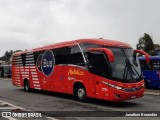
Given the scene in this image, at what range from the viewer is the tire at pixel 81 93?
658 inches

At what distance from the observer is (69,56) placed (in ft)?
59.4

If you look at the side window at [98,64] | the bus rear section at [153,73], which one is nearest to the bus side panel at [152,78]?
the bus rear section at [153,73]

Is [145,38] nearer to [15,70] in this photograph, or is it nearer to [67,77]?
[15,70]

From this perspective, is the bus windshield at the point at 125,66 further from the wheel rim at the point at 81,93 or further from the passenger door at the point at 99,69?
the wheel rim at the point at 81,93

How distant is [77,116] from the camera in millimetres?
12297

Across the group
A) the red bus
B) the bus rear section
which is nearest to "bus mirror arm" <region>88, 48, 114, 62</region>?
the red bus

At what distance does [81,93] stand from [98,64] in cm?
218

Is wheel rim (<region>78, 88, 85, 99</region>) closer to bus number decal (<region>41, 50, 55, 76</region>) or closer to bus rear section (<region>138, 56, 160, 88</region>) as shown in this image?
bus number decal (<region>41, 50, 55, 76</region>)

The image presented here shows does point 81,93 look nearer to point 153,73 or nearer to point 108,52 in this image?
point 108,52

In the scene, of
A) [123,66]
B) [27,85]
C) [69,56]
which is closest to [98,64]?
[123,66]

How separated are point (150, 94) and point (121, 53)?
6251mm

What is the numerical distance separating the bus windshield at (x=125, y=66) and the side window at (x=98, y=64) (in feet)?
1.10

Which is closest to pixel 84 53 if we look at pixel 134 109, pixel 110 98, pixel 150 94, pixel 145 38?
pixel 110 98

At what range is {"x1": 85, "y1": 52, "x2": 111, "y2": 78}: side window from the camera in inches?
594
